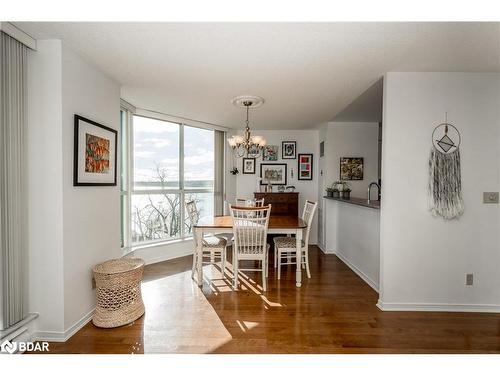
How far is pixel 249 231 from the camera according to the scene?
2975 millimetres

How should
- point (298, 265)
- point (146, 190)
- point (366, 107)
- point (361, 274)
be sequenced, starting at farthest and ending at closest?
point (146, 190) → point (366, 107) → point (361, 274) → point (298, 265)

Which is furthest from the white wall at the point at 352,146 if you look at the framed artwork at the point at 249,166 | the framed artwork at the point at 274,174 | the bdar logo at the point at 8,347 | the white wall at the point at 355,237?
the bdar logo at the point at 8,347

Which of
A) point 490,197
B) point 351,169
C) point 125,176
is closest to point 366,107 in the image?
point 351,169

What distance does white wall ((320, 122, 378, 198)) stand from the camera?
462cm

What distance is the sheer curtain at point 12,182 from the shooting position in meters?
1.79

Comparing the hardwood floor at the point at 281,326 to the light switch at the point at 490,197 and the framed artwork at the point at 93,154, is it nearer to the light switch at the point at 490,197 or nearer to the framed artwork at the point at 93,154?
the light switch at the point at 490,197

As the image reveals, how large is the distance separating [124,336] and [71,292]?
1.90 feet

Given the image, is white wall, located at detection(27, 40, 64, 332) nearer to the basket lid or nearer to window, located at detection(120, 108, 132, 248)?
the basket lid

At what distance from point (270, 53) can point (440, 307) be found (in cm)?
295

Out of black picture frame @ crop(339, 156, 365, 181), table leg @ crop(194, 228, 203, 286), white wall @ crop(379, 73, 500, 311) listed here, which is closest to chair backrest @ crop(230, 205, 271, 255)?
table leg @ crop(194, 228, 203, 286)

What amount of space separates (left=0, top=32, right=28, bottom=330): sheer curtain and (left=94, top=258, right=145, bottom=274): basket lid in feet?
1.70

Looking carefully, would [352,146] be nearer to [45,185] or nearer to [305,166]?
[305,166]

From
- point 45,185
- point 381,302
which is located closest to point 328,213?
point 381,302

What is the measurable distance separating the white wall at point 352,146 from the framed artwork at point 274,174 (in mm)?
985
